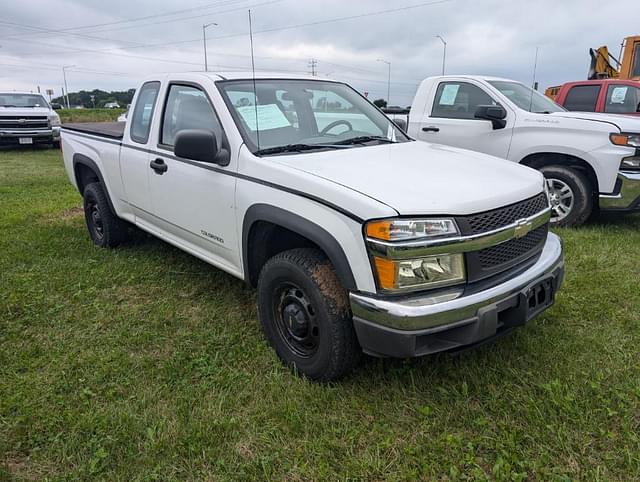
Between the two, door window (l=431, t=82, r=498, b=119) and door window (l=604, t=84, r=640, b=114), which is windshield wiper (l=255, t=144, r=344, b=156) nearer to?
door window (l=431, t=82, r=498, b=119)

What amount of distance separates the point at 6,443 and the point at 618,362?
10.9 ft

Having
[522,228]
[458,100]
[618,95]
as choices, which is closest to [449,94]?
[458,100]

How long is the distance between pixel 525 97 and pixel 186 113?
4592mm

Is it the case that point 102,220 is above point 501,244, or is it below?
below

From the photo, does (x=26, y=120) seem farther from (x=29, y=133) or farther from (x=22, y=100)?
(x=22, y=100)

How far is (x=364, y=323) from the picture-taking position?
234cm

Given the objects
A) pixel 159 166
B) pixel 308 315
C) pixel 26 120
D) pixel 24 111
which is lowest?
pixel 308 315

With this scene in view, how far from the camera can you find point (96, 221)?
5254 millimetres

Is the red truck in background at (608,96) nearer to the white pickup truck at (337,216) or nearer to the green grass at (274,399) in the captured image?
the green grass at (274,399)

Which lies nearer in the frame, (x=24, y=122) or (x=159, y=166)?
(x=159, y=166)

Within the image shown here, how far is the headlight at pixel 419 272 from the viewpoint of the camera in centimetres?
226

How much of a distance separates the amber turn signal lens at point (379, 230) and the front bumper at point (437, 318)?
29cm

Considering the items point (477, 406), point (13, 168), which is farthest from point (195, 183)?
point (13, 168)

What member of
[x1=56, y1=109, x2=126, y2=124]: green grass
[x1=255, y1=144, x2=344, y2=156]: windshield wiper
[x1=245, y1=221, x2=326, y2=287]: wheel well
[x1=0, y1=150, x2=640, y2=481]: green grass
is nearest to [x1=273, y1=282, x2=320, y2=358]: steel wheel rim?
[x1=0, y1=150, x2=640, y2=481]: green grass
